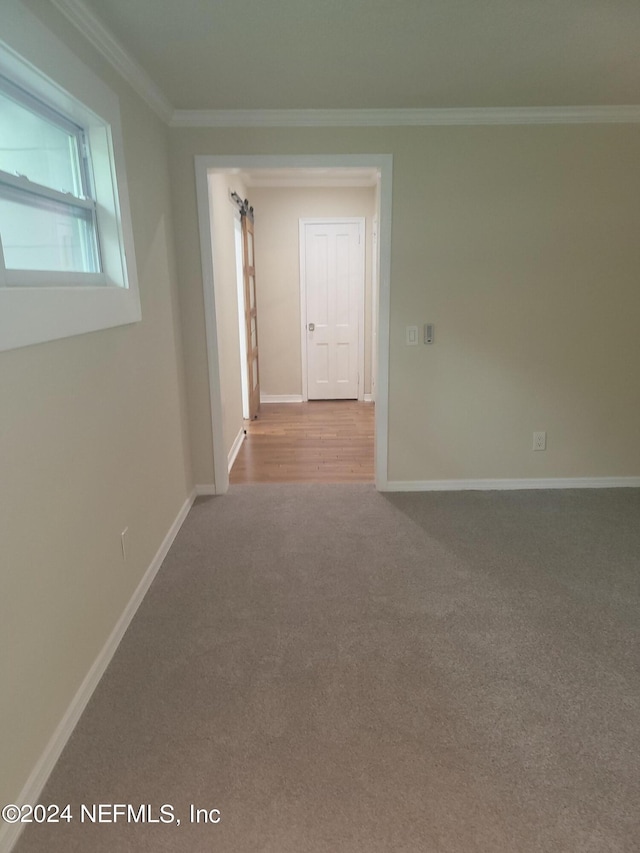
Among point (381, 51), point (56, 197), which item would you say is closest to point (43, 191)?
point (56, 197)

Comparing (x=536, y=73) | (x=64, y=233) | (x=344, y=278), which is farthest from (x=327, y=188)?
(x=64, y=233)

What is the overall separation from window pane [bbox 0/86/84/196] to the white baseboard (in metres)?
Answer: 2.11

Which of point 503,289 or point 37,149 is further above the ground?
point 37,149

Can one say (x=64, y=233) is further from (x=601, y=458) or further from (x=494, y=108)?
(x=601, y=458)

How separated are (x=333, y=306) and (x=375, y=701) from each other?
205 inches

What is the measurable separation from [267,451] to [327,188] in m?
3.43

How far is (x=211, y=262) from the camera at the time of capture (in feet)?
10.8

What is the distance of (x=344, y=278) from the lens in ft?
20.7

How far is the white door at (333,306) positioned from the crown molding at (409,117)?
3.13m

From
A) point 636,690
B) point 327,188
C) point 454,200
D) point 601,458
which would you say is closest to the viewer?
point 636,690

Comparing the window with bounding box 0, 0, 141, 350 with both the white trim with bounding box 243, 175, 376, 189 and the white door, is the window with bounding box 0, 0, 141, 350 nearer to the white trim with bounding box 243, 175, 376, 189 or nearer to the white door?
the white trim with bounding box 243, 175, 376, 189

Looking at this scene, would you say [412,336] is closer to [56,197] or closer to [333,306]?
[56,197]

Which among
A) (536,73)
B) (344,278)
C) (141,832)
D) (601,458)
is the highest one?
(536,73)

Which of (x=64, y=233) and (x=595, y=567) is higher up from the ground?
(x=64, y=233)
